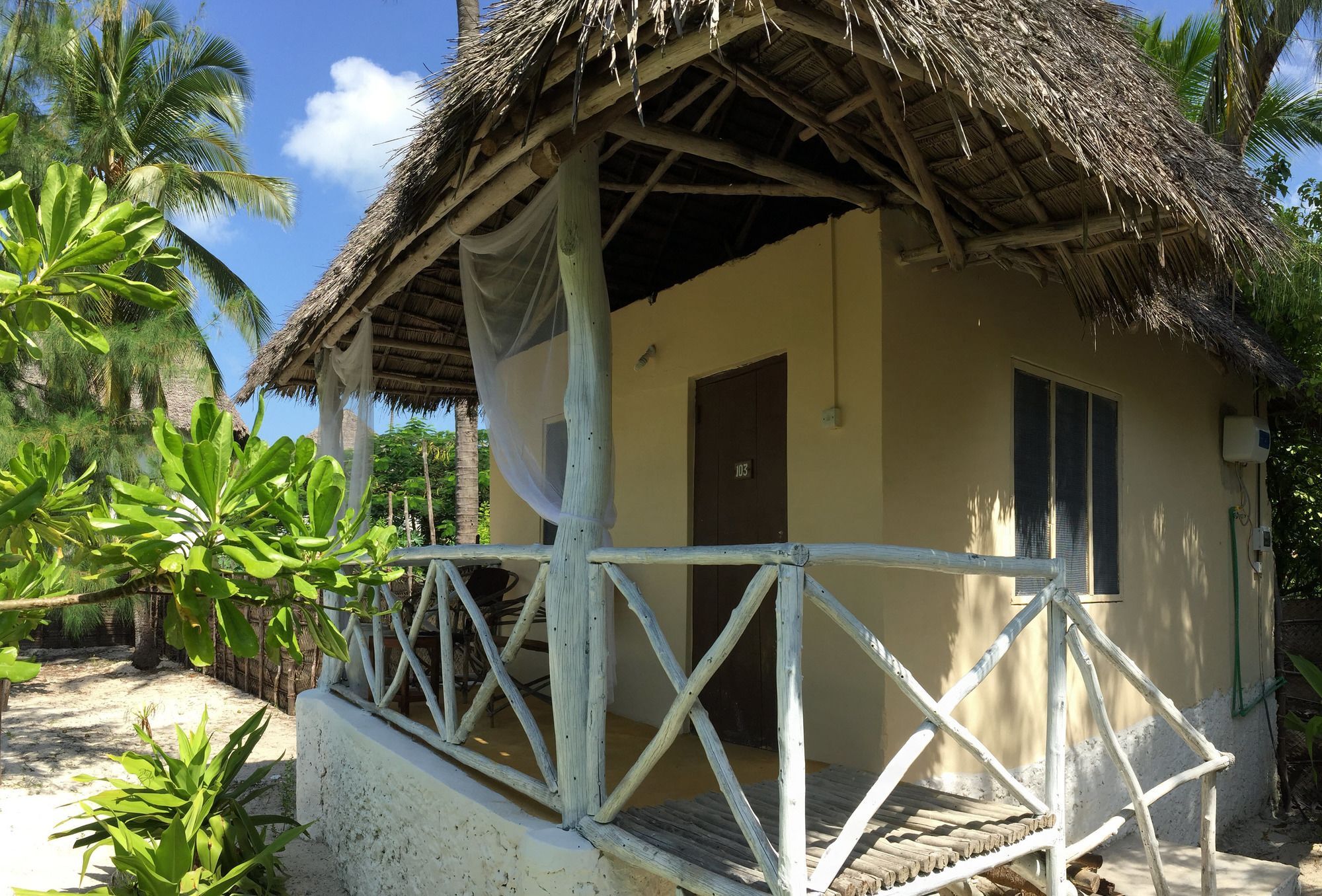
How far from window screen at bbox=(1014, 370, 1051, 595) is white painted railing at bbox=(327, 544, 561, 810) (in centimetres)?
262

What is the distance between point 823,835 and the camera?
2803 mm

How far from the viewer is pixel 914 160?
3.45 metres

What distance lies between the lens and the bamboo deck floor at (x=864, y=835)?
2.47 meters

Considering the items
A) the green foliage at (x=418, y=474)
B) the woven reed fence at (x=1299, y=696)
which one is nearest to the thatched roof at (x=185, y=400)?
the green foliage at (x=418, y=474)

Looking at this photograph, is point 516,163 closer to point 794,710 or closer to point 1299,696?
point 794,710

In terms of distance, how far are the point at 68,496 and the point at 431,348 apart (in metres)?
4.13

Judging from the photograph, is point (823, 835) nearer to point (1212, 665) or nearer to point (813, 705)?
point (813, 705)

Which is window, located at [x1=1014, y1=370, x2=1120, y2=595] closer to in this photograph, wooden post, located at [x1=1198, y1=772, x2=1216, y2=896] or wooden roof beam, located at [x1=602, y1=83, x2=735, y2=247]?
wooden post, located at [x1=1198, y1=772, x2=1216, y2=896]

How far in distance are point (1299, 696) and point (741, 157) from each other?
7126 millimetres

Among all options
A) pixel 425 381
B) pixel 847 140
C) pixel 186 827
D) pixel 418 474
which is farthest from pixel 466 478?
pixel 418 474

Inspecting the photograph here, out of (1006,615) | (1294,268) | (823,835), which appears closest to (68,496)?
(823,835)

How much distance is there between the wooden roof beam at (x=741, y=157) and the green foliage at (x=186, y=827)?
3.33 m

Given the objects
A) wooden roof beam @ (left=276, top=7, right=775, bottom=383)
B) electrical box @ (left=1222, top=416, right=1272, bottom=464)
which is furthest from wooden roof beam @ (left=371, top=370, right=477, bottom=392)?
electrical box @ (left=1222, top=416, right=1272, bottom=464)

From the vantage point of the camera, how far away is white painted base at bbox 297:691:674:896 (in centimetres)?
281
